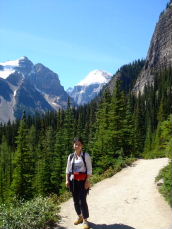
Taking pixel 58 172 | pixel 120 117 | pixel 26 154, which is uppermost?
pixel 120 117

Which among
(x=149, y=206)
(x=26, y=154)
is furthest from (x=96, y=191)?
(x=26, y=154)

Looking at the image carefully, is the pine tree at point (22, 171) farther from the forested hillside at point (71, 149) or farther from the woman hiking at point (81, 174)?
the woman hiking at point (81, 174)

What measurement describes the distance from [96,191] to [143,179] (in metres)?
2.87

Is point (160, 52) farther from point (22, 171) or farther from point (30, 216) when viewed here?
point (30, 216)

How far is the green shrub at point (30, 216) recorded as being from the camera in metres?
9.60

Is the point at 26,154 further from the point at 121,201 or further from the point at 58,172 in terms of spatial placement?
the point at 121,201

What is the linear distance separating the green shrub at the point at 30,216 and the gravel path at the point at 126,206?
1.63 feet

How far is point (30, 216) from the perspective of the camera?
10086mm

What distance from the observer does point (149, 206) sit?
1210cm

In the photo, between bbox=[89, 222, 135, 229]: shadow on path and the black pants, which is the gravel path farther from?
the black pants

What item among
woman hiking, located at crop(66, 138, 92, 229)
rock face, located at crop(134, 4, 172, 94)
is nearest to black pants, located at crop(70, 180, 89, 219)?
woman hiking, located at crop(66, 138, 92, 229)

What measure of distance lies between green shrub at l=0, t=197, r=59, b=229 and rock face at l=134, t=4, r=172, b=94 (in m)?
170

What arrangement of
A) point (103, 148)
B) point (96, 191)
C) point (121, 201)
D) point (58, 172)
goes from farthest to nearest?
point (58, 172), point (103, 148), point (96, 191), point (121, 201)

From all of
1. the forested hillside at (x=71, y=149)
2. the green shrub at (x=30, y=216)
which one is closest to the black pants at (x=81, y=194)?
the green shrub at (x=30, y=216)
